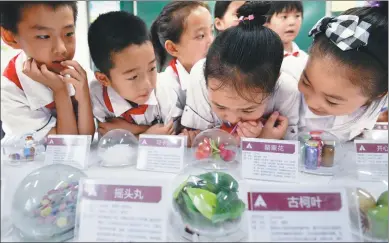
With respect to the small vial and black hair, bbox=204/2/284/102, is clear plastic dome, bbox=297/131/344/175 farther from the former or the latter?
black hair, bbox=204/2/284/102

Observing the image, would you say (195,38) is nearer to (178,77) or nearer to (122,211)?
(178,77)

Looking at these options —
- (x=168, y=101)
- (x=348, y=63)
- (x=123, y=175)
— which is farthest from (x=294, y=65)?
(x=123, y=175)

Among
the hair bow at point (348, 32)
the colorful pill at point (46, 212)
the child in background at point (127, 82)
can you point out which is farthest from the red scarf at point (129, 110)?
the hair bow at point (348, 32)

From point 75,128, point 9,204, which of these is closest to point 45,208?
point 9,204

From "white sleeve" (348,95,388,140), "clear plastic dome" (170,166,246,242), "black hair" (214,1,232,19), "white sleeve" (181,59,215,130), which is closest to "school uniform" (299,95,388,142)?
"white sleeve" (348,95,388,140)

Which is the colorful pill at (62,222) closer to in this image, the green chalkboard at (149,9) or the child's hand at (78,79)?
the child's hand at (78,79)

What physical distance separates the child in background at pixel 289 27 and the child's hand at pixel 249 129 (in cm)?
23

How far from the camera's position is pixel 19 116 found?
1.06 metres

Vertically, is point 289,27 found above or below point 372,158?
above

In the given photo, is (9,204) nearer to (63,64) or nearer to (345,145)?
(63,64)

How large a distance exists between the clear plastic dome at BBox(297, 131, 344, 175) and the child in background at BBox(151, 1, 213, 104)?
18.8 inches

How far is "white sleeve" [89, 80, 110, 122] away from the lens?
111 centimetres

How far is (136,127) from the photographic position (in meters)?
1.13

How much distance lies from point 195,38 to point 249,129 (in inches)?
16.3
